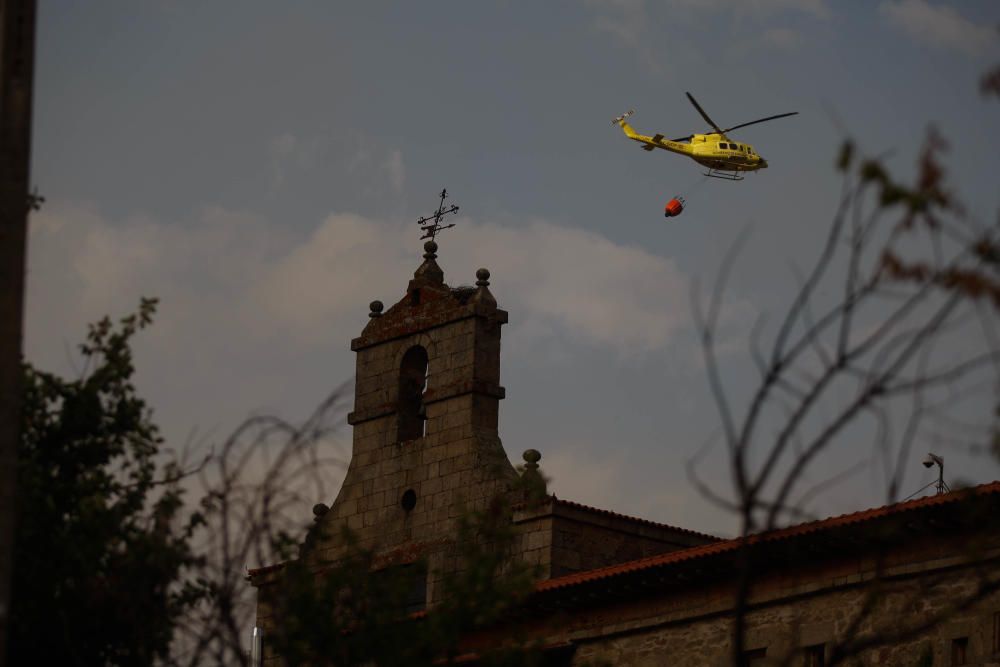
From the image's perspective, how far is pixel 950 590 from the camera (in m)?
24.5

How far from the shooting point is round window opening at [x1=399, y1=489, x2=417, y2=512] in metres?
35.2

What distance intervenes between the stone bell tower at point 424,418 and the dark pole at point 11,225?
21153mm

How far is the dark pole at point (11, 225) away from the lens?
11.7m

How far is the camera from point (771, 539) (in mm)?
25922

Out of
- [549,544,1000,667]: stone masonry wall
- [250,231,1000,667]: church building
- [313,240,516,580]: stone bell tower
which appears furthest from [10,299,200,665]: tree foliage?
[313,240,516,580]: stone bell tower

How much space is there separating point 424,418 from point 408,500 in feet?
5.03

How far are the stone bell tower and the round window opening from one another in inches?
0.7

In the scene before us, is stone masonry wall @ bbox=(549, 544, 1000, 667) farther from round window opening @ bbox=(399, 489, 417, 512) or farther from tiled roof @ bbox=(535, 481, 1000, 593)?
round window opening @ bbox=(399, 489, 417, 512)

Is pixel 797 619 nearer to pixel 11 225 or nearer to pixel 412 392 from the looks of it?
pixel 412 392

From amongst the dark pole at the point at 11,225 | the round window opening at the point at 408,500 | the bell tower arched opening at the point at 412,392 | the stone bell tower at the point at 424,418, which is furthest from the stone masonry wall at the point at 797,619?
the dark pole at the point at 11,225

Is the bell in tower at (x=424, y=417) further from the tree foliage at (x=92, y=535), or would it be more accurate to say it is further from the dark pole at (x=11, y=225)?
the dark pole at (x=11, y=225)

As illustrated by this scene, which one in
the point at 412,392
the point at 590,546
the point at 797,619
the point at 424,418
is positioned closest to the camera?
the point at 797,619

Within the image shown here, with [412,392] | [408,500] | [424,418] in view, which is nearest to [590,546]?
[408,500]

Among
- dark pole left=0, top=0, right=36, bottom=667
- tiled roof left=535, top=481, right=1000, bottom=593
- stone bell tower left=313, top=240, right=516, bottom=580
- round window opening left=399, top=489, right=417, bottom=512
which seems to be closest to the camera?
dark pole left=0, top=0, right=36, bottom=667
